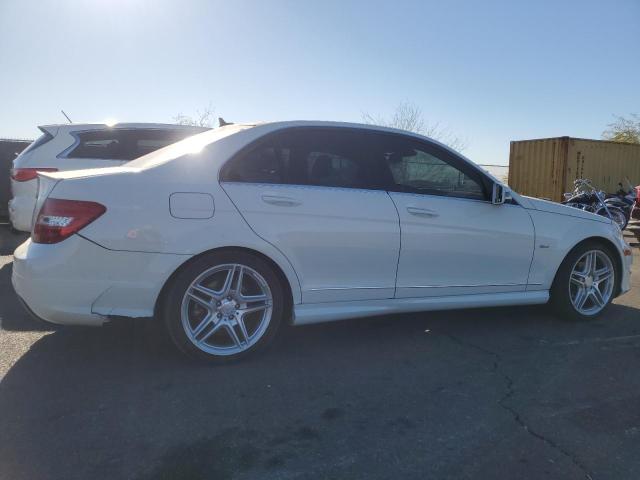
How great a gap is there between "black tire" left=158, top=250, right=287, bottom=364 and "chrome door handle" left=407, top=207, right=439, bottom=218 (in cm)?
106

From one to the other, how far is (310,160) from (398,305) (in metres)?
1.20

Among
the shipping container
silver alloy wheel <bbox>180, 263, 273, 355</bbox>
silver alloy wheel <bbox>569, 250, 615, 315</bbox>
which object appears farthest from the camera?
the shipping container

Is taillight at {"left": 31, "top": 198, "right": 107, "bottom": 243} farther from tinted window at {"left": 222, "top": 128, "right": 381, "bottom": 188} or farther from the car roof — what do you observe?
the car roof

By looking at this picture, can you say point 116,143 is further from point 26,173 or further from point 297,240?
point 297,240

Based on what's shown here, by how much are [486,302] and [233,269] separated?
2.02 metres

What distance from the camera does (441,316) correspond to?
4.66 m

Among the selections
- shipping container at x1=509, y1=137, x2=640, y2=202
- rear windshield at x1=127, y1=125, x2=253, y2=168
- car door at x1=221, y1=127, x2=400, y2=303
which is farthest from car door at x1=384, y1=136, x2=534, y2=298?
shipping container at x1=509, y1=137, x2=640, y2=202

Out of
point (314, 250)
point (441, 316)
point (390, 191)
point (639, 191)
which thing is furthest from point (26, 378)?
point (639, 191)

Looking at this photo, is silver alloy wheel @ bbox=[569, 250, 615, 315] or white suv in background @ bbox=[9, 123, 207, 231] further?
white suv in background @ bbox=[9, 123, 207, 231]

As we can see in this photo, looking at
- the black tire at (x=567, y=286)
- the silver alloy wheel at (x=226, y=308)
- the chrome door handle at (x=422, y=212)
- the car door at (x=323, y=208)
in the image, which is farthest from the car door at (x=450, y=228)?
the silver alloy wheel at (x=226, y=308)

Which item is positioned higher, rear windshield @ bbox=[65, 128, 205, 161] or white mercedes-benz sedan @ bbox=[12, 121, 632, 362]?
rear windshield @ bbox=[65, 128, 205, 161]

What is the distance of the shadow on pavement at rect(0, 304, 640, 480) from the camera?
234 centimetres

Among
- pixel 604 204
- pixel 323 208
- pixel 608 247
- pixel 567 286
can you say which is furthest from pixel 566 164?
pixel 323 208

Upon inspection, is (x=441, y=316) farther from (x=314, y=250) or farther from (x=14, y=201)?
(x=14, y=201)
